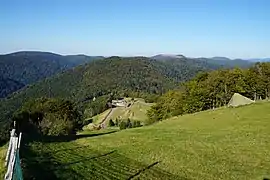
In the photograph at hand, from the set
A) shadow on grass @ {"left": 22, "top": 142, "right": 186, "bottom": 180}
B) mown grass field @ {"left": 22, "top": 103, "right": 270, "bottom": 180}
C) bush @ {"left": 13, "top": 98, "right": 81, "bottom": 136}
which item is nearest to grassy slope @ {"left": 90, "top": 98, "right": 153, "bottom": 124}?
bush @ {"left": 13, "top": 98, "right": 81, "bottom": 136}

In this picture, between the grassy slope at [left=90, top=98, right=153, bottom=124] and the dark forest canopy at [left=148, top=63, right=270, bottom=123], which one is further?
the grassy slope at [left=90, top=98, right=153, bottom=124]

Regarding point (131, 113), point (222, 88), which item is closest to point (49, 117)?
point (222, 88)

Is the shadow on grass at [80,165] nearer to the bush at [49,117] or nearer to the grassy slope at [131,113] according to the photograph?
the bush at [49,117]

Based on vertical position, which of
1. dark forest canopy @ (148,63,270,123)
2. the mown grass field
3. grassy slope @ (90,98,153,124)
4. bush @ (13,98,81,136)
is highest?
the mown grass field

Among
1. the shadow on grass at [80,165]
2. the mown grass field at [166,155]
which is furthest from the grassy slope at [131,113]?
the shadow on grass at [80,165]

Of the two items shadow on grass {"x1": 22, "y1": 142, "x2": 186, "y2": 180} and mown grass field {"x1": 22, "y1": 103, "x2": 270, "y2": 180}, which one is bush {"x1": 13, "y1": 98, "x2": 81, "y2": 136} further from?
shadow on grass {"x1": 22, "y1": 142, "x2": 186, "y2": 180}

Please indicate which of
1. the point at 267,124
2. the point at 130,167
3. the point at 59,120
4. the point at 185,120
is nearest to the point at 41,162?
the point at 130,167

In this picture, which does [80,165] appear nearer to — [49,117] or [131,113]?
[49,117]

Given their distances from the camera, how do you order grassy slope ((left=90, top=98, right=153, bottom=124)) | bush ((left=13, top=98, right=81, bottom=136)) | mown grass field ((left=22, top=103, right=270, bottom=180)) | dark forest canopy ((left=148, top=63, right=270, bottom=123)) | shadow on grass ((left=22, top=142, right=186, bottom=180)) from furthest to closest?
grassy slope ((left=90, top=98, right=153, bottom=124))
dark forest canopy ((left=148, top=63, right=270, bottom=123))
bush ((left=13, top=98, right=81, bottom=136))
mown grass field ((left=22, top=103, right=270, bottom=180))
shadow on grass ((left=22, top=142, right=186, bottom=180))
